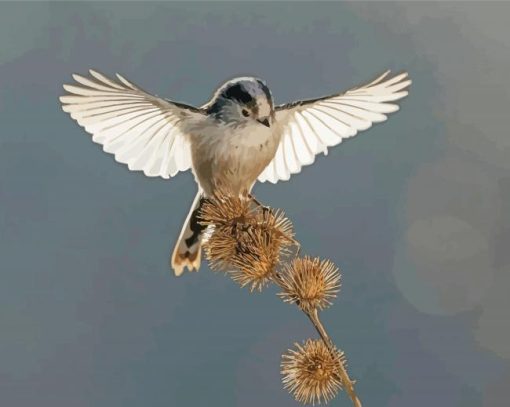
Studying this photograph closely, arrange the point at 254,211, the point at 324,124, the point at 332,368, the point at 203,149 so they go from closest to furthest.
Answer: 1. the point at 332,368
2. the point at 254,211
3. the point at 203,149
4. the point at 324,124

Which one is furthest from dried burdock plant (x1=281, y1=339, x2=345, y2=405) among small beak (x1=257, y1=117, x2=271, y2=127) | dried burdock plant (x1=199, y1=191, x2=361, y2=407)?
small beak (x1=257, y1=117, x2=271, y2=127)

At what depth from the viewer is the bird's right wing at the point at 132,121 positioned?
1.11 m

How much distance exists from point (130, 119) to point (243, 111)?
0.21 meters

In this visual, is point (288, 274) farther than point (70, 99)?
No

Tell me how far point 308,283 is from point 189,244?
0.36m

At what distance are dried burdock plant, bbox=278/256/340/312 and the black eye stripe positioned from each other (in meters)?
0.29

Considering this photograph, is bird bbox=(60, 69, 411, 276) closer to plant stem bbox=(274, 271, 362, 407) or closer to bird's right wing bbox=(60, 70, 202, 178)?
bird's right wing bbox=(60, 70, 202, 178)

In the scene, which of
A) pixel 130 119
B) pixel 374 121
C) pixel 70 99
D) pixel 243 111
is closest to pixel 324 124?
pixel 374 121

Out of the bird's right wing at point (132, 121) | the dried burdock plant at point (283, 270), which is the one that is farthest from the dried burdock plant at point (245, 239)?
the bird's right wing at point (132, 121)

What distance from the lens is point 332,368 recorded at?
907mm

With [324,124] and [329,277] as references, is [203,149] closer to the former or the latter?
[324,124]

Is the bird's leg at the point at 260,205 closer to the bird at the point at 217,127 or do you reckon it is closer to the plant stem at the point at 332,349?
the bird at the point at 217,127

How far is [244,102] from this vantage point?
1097 mm

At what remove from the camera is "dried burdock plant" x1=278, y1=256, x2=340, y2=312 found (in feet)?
2.93
